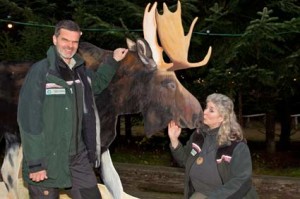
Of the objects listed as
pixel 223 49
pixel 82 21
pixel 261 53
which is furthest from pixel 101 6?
pixel 261 53

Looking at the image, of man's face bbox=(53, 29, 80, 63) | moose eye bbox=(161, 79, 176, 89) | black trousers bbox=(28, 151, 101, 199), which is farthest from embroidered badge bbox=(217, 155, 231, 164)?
man's face bbox=(53, 29, 80, 63)

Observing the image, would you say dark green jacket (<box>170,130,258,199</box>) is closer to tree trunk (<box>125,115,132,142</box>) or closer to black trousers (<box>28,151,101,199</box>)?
black trousers (<box>28,151,101,199</box>)

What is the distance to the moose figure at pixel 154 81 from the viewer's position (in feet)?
14.7

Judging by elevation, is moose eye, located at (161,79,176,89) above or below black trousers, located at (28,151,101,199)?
above

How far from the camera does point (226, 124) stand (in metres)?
3.73

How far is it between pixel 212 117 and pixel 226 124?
0.11 m

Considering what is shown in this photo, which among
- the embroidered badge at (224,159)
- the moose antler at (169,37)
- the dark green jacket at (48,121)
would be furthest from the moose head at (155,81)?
the dark green jacket at (48,121)

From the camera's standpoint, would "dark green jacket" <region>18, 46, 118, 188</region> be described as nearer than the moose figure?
Yes

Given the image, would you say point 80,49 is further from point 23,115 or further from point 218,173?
point 218,173

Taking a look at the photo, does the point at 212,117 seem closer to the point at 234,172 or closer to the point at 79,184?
the point at 234,172

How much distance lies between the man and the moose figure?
915 millimetres

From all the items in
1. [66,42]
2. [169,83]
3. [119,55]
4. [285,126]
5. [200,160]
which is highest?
[66,42]

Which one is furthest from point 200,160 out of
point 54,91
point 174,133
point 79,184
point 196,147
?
point 54,91

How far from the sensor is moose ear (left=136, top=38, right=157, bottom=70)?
4.50m
